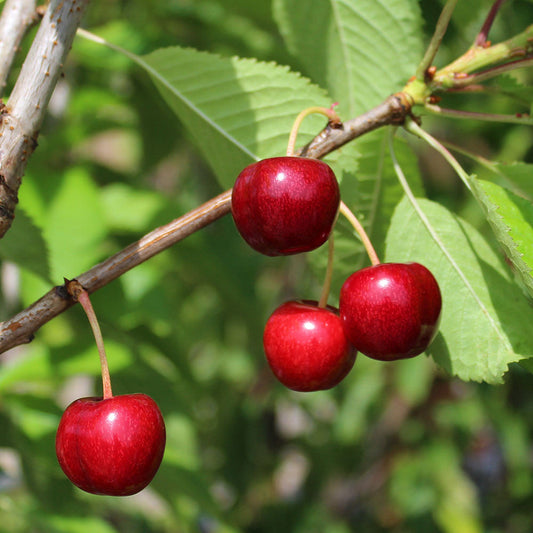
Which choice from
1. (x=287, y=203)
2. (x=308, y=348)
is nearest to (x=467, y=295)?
(x=308, y=348)

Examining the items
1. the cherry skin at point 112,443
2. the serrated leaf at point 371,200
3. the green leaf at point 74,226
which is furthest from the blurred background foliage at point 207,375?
the cherry skin at point 112,443

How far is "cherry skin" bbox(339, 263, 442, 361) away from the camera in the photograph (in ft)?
3.02

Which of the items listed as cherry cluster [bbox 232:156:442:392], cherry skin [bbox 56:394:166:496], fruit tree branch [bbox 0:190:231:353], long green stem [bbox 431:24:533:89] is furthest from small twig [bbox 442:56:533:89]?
cherry skin [bbox 56:394:166:496]

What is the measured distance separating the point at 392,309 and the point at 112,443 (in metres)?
0.41

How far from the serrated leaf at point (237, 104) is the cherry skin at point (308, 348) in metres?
0.28

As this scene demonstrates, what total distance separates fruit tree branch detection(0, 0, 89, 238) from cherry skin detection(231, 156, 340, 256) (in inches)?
12.2

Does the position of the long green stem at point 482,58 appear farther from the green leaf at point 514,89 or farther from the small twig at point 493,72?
the green leaf at point 514,89

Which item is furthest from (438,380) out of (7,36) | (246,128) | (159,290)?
(7,36)

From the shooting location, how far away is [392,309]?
918 mm

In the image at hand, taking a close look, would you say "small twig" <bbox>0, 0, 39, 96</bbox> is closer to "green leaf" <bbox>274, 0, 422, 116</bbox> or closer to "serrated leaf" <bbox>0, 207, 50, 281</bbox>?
"serrated leaf" <bbox>0, 207, 50, 281</bbox>

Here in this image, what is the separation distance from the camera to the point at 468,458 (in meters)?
4.05

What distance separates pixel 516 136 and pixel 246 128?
6.07ft

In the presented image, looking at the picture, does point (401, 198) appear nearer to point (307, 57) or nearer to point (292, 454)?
point (307, 57)

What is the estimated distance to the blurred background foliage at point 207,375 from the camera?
1.70 metres
